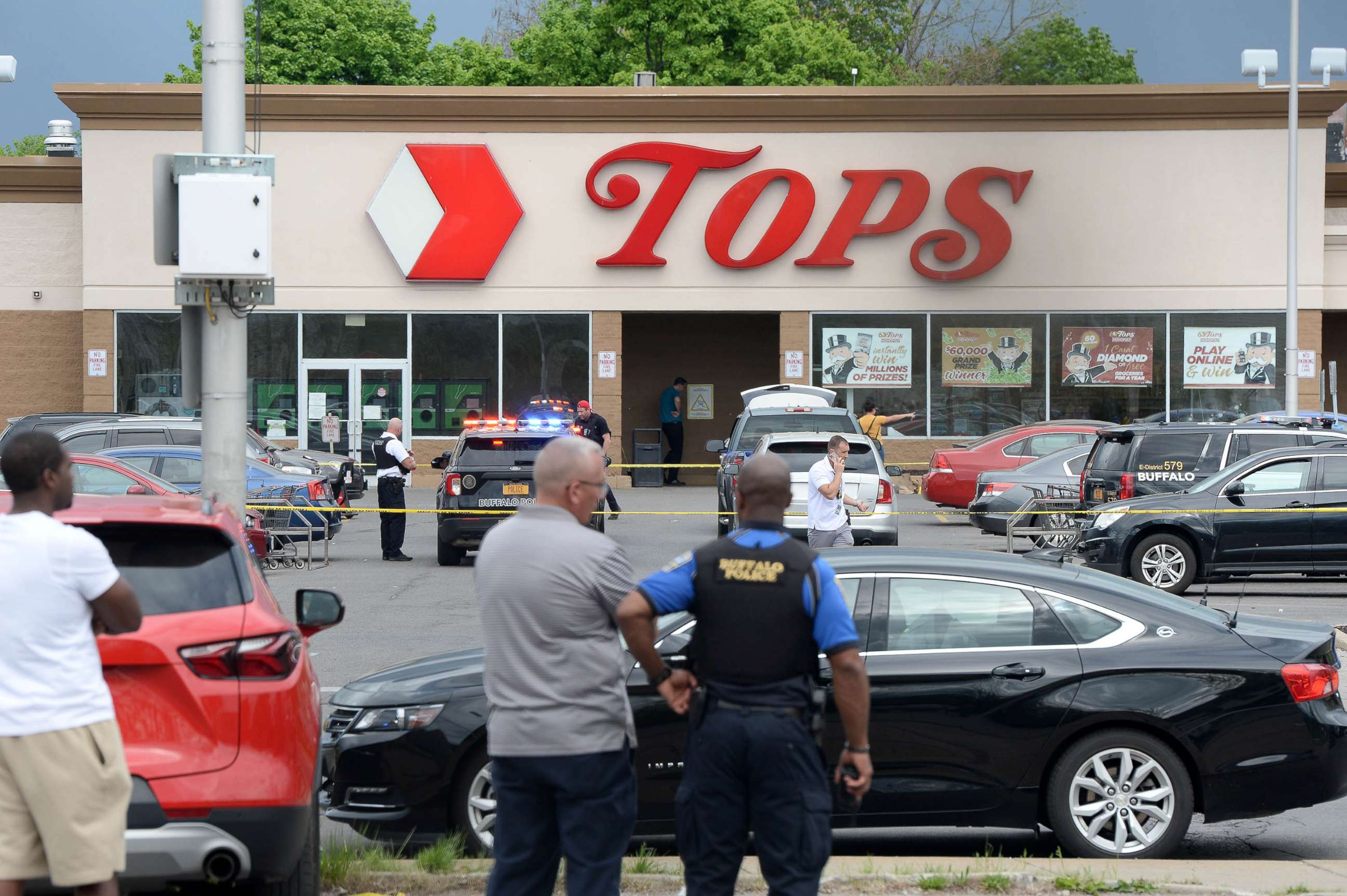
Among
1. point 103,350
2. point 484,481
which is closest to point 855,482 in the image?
point 484,481

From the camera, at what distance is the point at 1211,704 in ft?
21.9

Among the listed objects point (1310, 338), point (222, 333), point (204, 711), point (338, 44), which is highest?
point (338, 44)

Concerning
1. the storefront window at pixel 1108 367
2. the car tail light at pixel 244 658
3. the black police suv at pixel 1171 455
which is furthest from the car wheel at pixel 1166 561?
the storefront window at pixel 1108 367

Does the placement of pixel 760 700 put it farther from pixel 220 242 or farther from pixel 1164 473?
pixel 1164 473

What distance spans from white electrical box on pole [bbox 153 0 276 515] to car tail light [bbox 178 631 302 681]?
286cm

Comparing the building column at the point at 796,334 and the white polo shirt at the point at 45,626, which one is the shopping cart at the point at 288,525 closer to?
the white polo shirt at the point at 45,626

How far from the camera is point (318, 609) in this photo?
585 cm

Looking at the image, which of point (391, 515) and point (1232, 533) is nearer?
point (1232, 533)

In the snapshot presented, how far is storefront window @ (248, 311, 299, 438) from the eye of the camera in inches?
1220

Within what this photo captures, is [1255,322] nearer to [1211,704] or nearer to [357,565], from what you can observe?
[357,565]

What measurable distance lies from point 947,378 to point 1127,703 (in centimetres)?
2515

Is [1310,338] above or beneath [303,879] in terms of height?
above

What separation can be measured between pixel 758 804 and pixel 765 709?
285 millimetres

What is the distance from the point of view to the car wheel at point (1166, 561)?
16156 mm
